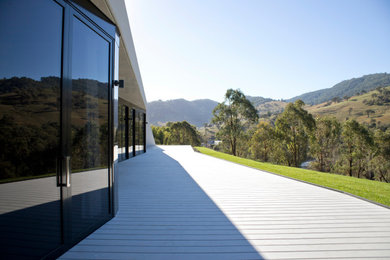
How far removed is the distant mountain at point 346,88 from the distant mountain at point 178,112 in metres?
70.2

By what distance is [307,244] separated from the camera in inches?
102

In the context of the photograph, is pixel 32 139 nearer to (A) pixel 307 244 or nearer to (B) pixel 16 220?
(B) pixel 16 220

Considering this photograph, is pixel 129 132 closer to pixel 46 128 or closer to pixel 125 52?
pixel 125 52

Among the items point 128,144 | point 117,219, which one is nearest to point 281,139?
point 128,144

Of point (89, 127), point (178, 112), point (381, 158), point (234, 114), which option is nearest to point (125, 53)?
point (89, 127)

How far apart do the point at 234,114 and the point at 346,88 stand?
154697 mm

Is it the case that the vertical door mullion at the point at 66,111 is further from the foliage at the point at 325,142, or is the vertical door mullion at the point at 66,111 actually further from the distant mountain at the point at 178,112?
the distant mountain at the point at 178,112

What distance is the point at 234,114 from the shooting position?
1024 inches

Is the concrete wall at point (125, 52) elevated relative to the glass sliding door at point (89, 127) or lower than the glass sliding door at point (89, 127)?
elevated

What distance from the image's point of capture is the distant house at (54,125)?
5.68 feet

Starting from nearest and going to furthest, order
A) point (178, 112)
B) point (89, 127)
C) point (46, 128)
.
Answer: point (46, 128) → point (89, 127) → point (178, 112)

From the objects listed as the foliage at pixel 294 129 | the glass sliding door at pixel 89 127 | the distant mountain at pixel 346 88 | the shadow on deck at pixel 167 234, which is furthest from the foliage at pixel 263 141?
the distant mountain at pixel 346 88

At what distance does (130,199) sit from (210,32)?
57.6 feet

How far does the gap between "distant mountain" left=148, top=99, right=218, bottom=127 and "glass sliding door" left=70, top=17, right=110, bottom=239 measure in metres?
110
